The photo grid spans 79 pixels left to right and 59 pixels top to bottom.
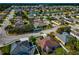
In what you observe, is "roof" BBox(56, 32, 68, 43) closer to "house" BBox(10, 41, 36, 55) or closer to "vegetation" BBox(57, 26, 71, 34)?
"vegetation" BBox(57, 26, 71, 34)

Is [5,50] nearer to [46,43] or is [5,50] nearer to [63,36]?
[46,43]

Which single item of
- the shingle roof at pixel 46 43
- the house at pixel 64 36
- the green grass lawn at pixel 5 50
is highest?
the house at pixel 64 36

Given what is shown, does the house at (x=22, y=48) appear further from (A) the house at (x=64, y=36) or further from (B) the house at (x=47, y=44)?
(A) the house at (x=64, y=36)

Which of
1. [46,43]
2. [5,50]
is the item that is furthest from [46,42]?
[5,50]

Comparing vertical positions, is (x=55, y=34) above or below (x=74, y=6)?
below

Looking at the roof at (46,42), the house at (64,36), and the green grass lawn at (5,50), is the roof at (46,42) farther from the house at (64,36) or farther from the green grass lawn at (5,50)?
the green grass lawn at (5,50)

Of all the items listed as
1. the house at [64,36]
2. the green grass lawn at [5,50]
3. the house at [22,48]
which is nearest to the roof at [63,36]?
the house at [64,36]

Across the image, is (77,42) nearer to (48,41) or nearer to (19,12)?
(48,41)

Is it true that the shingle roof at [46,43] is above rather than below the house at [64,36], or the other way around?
below
